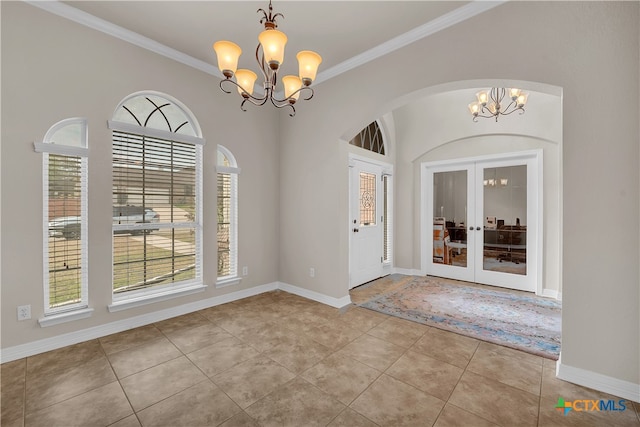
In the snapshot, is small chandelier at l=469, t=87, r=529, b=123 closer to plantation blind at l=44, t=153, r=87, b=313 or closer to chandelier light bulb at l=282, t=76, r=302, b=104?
chandelier light bulb at l=282, t=76, r=302, b=104

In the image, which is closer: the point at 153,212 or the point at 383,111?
the point at 153,212

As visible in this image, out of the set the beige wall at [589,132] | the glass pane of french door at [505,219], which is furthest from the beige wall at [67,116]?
the glass pane of french door at [505,219]

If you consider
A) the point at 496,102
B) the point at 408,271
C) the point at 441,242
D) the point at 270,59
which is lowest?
the point at 408,271

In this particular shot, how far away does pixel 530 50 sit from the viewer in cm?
221

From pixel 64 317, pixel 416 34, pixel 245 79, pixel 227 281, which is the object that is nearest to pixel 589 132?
pixel 416 34

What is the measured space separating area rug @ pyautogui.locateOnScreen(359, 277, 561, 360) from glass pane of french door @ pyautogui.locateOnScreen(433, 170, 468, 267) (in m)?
0.65

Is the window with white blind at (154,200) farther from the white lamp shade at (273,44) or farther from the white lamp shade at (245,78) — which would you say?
the white lamp shade at (273,44)

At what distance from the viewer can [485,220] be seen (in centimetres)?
471

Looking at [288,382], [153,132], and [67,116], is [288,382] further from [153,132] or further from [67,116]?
[67,116]

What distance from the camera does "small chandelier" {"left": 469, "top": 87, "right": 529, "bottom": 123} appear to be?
3558 mm

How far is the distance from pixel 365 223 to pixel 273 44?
332 cm

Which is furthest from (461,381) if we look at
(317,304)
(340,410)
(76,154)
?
(76,154)

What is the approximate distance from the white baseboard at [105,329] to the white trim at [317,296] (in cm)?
66

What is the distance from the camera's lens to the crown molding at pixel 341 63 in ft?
7.99
